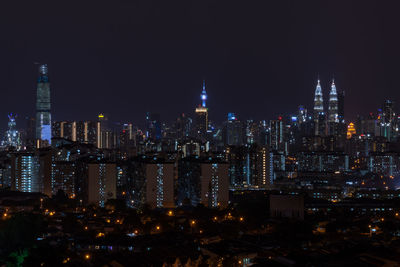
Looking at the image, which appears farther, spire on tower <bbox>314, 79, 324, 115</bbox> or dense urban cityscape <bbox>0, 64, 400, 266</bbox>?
spire on tower <bbox>314, 79, 324, 115</bbox>

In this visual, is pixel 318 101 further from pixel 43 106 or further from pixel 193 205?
pixel 193 205

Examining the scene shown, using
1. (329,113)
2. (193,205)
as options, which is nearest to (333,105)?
(329,113)

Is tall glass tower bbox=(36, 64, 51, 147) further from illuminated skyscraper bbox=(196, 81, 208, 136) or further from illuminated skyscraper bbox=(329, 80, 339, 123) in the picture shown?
illuminated skyscraper bbox=(329, 80, 339, 123)

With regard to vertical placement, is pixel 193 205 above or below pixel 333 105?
below

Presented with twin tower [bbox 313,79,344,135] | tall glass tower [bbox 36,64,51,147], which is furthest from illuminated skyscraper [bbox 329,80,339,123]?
tall glass tower [bbox 36,64,51,147]

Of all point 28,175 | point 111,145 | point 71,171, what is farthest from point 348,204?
point 111,145

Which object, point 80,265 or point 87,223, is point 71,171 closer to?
point 87,223

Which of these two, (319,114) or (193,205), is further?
(319,114)
